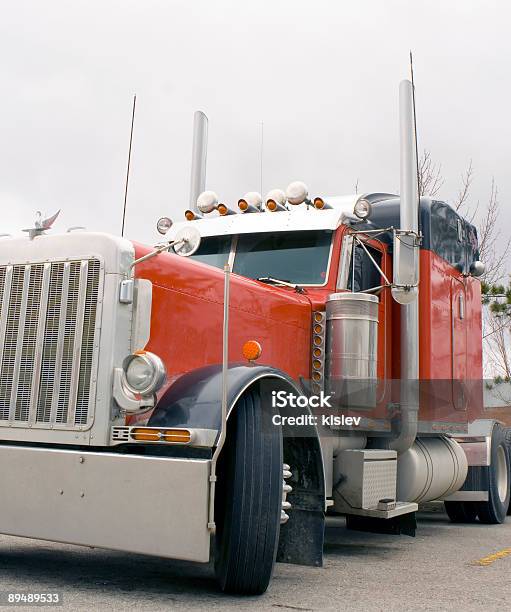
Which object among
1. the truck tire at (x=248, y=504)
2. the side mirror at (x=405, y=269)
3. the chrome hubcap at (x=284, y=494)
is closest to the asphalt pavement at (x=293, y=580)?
the truck tire at (x=248, y=504)

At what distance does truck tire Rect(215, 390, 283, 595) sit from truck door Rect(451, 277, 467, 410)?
13.9ft

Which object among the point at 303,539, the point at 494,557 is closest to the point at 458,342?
the point at 494,557

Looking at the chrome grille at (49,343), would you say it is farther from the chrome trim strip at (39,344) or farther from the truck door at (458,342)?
the truck door at (458,342)

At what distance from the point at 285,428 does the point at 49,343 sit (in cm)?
155

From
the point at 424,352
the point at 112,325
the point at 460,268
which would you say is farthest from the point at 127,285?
the point at 460,268

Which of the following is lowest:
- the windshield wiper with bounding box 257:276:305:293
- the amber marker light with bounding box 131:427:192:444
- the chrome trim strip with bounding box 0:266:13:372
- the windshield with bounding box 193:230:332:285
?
the amber marker light with bounding box 131:427:192:444

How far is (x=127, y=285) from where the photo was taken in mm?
4742

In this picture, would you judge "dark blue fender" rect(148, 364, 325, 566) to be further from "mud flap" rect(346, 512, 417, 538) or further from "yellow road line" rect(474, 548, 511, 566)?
"mud flap" rect(346, 512, 417, 538)

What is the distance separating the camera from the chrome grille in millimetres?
4699

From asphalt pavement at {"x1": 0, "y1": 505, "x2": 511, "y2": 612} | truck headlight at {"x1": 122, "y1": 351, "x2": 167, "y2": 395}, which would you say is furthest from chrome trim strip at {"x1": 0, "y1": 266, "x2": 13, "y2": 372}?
asphalt pavement at {"x1": 0, "y1": 505, "x2": 511, "y2": 612}

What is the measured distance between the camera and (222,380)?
4.51 meters

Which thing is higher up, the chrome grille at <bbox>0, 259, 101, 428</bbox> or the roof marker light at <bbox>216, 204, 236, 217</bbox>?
the roof marker light at <bbox>216, 204, 236, 217</bbox>

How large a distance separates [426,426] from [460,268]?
1.80m

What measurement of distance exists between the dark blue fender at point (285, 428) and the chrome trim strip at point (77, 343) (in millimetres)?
464
